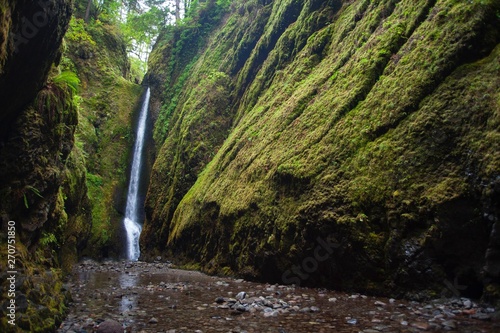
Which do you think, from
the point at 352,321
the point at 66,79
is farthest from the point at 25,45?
the point at 352,321

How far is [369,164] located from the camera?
244 inches

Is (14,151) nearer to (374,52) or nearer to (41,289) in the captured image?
(41,289)

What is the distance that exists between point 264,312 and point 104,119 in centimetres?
2183

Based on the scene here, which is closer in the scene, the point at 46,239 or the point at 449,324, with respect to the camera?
the point at 449,324

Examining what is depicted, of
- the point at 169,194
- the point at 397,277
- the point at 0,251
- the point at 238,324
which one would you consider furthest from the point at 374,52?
the point at 169,194

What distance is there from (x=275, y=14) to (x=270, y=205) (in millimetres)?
11528

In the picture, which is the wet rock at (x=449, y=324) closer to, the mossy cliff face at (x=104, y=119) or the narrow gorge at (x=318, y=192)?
the narrow gorge at (x=318, y=192)

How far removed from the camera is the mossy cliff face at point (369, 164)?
4734 mm

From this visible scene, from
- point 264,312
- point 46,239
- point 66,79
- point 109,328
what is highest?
point 66,79

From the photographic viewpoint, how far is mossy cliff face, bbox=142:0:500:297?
4.73 metres

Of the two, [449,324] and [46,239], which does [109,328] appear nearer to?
[449,324]

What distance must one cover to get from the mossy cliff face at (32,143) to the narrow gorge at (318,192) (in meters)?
0.03

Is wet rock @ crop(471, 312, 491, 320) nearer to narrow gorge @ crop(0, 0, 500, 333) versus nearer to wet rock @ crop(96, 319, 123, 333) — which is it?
narrow gorge @ crop(0, 0, 500, 333)

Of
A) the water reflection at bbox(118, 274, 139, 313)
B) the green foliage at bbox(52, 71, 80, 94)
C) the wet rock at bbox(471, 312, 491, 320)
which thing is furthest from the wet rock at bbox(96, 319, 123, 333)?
the green foliage at bbox(52, 71, 80, 94)
